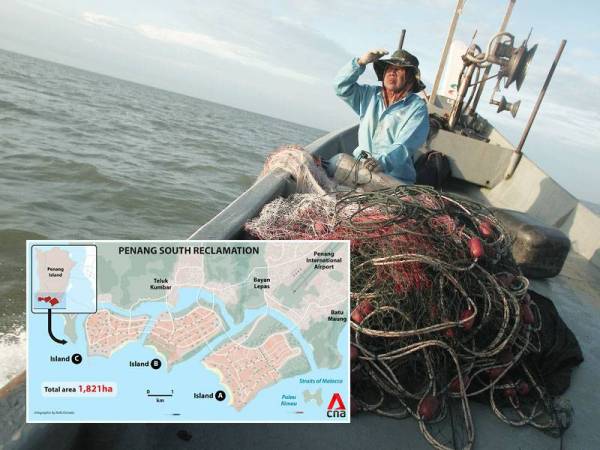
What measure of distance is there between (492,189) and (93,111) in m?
17.2

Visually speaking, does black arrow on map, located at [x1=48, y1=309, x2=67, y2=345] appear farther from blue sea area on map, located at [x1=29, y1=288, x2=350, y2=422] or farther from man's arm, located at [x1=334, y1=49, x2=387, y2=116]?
man's arm, located at [x1=334, y1=49, x2=387, y2=116]

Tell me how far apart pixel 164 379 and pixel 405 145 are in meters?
3.64

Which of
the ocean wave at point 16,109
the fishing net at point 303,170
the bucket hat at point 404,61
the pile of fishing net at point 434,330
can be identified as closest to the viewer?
the pile of fishing net at point 434,330

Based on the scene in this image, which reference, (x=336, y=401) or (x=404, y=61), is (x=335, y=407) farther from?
(x=404, y=61)

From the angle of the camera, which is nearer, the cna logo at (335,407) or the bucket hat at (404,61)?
the cna logo at (335,407)

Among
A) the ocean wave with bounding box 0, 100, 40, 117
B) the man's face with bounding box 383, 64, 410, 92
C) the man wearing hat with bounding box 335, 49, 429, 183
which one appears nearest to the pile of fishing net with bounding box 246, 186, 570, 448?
the man wearing hat with bounding box 335, 49, 429, 183

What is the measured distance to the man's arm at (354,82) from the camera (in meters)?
4.26

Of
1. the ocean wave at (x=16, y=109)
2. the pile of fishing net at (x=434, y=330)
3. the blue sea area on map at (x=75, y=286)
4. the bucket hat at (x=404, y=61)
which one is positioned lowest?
the ocean wave at (x=16, y=109)

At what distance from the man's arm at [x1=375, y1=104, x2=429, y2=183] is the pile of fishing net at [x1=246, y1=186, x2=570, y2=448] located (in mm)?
1895

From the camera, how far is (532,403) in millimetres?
2160

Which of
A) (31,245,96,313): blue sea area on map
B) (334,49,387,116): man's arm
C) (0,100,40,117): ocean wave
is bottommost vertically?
(0,100,40,117): ocean wave

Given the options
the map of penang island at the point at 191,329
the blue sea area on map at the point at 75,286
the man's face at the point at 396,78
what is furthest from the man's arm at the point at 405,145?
the blue sea area on map at the point at 75,286

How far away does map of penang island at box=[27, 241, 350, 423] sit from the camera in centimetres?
129

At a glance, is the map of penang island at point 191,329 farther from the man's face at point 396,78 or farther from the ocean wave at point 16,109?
the ocean wave at point 16,109
